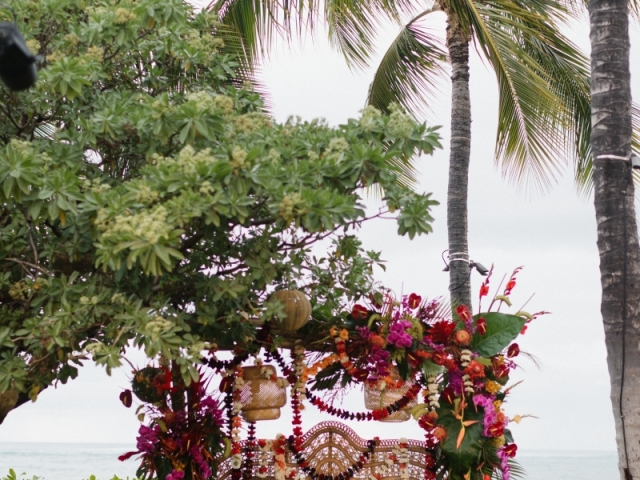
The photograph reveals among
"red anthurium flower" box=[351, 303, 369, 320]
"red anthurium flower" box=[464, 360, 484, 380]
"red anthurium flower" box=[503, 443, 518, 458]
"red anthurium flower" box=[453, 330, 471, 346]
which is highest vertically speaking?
"red anthurium flower" box=[351, 303, 369, 320]

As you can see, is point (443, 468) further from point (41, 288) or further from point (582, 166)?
point (582, 166)

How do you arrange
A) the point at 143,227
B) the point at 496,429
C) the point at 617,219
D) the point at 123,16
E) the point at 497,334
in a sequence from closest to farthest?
the point at 143,227 < the point at 123,16 < the point at 617,219 < the point at 496,429 < the point at 497,334

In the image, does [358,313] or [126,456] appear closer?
[358,313]

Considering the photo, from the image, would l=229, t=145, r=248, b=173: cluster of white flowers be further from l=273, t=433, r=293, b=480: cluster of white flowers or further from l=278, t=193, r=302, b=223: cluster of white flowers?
l=273, t=433, r=293, b=480: cluster of white flowers

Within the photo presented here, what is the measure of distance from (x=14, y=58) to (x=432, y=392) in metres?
3.89

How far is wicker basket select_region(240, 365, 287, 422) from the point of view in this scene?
640 cm

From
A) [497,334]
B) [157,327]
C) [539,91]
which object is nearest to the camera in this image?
[157,327]

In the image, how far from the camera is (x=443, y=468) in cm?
645

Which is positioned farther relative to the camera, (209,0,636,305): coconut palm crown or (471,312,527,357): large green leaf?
(209,0,636,305): coconut palm crown

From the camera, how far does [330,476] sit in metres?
6.54

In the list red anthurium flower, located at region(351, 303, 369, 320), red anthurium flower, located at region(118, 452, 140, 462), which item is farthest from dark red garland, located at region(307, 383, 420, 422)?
red anthurium flower, located at region(118, 452, 140, 462)

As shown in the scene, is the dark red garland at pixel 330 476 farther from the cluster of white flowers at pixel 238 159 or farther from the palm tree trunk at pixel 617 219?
the cluster of white flowers at pixel 238 159

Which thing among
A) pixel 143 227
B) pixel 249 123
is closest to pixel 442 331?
pixel 249 123

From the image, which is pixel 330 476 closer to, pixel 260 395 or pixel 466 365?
pixel 260 395
